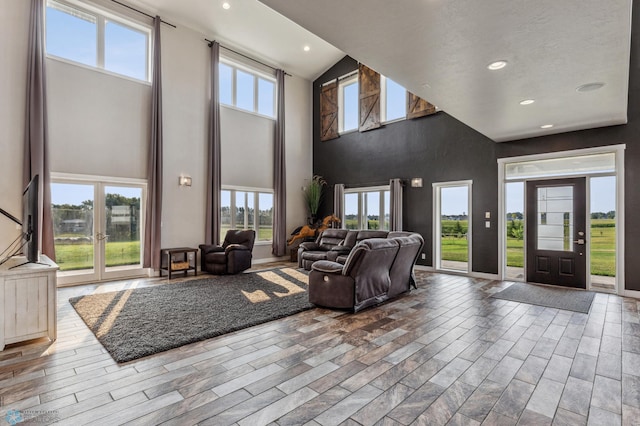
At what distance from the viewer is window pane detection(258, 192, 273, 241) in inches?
356

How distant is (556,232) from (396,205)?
3.22m

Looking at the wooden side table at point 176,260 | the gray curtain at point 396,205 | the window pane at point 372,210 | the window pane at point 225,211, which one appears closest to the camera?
the wooden side table at point 176,260

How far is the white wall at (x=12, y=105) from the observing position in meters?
5.32

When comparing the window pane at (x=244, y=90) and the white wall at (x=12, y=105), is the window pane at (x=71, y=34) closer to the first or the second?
the white wall at (x=12, y=105)

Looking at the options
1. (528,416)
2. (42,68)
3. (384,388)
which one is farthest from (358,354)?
(42,68)

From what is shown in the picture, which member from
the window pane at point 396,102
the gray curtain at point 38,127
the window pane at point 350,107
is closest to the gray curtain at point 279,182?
the window pane at point 350,107

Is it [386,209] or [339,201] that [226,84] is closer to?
[339,201]

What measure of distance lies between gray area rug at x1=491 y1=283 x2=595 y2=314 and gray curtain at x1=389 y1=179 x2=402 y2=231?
278 cm

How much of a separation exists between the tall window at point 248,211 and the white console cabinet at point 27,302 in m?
4.85

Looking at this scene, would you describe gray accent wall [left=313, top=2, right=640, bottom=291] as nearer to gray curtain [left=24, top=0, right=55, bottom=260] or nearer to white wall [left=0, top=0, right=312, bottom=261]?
white wall [left=0, top=0, right=312, bottom=261]

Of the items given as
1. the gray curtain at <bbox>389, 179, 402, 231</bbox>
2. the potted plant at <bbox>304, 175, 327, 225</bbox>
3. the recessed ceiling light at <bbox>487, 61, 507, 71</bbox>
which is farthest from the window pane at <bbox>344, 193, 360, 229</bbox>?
the recessed ceiling light at <bbox>487, 61, 507, 71</bbox>

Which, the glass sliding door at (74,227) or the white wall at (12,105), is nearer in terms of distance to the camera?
the white wall at (12,105)

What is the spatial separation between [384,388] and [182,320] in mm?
2643

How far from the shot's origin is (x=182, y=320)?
393cm
